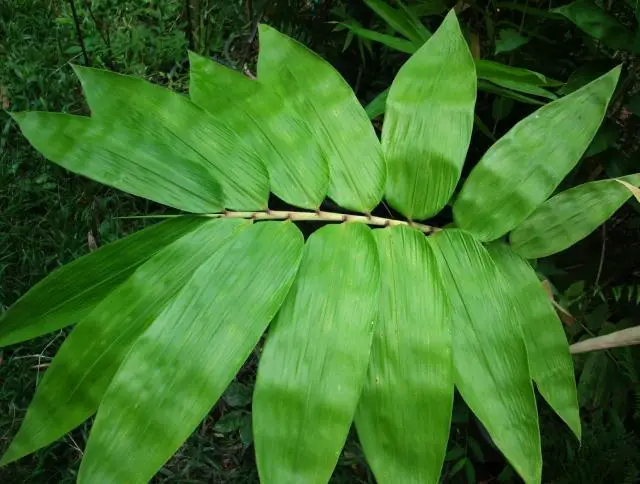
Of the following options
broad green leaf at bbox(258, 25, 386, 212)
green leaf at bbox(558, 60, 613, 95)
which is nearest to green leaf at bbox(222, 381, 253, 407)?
broad green leaf at bbox(258, 25, 386, 212)

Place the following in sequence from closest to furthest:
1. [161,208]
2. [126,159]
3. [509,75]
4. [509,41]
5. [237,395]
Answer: [126,159] < [509,75] < [509,41] < [237,395] < [161,208]

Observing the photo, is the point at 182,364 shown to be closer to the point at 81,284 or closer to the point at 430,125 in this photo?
the point at 81,284

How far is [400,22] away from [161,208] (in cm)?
116

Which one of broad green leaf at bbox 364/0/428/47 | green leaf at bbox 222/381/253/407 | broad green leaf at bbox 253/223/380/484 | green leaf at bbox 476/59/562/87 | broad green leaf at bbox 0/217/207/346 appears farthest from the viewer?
green leaf at bbox 222/381/253/407

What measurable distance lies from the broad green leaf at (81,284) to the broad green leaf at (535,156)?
0.37 meters

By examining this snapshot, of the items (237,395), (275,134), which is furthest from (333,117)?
(237,395)

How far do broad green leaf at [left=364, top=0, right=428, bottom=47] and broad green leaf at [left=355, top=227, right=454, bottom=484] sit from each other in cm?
53

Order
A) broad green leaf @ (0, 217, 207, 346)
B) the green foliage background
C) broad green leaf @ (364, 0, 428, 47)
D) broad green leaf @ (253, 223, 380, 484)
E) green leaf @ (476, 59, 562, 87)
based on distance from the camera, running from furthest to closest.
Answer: the green foliage background → broad green leaf @ (364, 0, 428, 47) → green leaf @ (476, 59, 562, 87) → broad green leaf @ (0, 217, 207, 346) → broad green leaf @ (253, 223, 380, 484)

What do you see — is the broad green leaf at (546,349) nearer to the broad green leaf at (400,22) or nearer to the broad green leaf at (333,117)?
the broad green leaf at (333,117)

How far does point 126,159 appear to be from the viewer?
71 cm

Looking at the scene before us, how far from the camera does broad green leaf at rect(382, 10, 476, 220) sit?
75 cm

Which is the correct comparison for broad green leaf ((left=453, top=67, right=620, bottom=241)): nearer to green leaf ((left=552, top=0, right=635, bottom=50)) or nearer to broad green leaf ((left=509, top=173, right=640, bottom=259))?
broad green leaf ((left=509, top=173, right=640, bottom=259))

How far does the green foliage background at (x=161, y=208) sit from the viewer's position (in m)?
1.15

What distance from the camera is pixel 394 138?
769 mm
